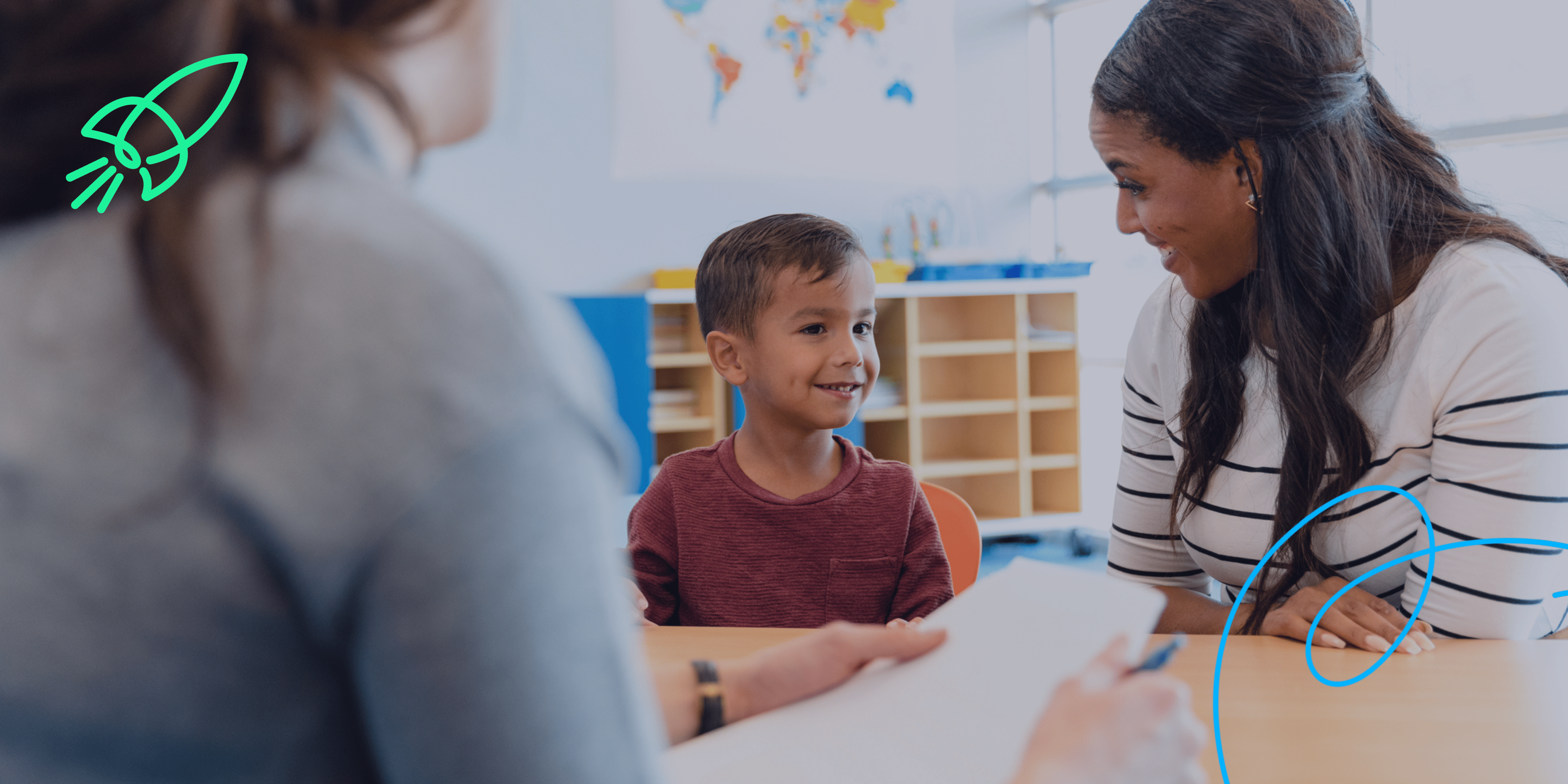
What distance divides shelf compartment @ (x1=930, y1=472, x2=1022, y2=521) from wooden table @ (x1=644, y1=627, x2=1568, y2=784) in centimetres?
362

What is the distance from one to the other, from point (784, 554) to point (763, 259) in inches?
17.6

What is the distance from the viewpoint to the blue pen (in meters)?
0.52

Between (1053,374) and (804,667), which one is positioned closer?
(804,667)

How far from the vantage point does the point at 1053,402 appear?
478 cm

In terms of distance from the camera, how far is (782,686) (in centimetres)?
76

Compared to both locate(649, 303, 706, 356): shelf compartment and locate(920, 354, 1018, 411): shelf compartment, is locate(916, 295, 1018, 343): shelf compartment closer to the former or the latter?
locate(920, 354, 1018, 411): shelf compartment

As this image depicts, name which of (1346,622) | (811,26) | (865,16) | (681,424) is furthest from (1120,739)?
(865,16)

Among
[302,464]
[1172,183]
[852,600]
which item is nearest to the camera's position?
[302,464]

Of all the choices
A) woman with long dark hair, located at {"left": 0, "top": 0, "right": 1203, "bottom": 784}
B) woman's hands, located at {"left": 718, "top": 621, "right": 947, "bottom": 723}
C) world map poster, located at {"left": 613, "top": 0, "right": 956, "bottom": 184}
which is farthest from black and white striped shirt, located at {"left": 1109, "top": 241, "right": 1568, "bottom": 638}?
world map poster, located at {"left": 613, "top": 0, "right": 956, "bottom": 184}

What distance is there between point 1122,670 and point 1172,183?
104cm

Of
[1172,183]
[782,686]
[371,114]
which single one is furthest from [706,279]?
[371,114]

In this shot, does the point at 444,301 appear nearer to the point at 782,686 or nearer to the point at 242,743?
the point at 242,743

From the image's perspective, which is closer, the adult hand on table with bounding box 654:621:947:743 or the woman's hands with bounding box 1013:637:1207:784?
the woman's hands with bounding box 1013:637:1207:784

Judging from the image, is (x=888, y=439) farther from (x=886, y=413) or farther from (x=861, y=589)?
(x=861, y=589)
